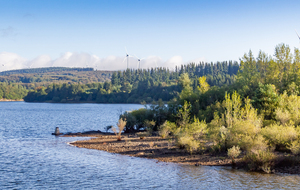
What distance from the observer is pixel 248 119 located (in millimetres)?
27234

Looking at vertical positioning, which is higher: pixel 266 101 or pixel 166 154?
pixel 266 101

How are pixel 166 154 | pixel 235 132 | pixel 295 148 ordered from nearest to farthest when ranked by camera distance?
pixel 295 148 < pixel 235 132 < pixel 166 154

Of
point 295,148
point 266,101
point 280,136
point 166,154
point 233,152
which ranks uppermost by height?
point 266,101

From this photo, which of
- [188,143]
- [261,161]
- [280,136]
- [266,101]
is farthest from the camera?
[266,101]

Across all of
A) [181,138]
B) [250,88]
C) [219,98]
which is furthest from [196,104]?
[181,138]

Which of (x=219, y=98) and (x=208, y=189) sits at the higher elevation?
(x=219, y=98)

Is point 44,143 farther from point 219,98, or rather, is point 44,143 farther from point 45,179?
point 219,98

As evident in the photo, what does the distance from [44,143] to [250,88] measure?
3149 cm

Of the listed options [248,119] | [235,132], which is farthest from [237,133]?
[248,119]

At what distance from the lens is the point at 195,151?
2777 centimetres

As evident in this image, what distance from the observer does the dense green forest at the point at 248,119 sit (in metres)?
23.8

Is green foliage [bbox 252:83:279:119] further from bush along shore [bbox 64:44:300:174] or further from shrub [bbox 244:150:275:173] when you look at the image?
shrub [bbox 244:150:275:173]

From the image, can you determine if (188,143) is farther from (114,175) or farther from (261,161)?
(114,175)

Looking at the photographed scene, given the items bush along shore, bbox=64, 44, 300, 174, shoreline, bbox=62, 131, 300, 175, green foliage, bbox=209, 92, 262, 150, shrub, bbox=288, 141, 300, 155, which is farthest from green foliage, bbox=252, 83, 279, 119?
shoreline, bbox=62, 131, 300, 175
